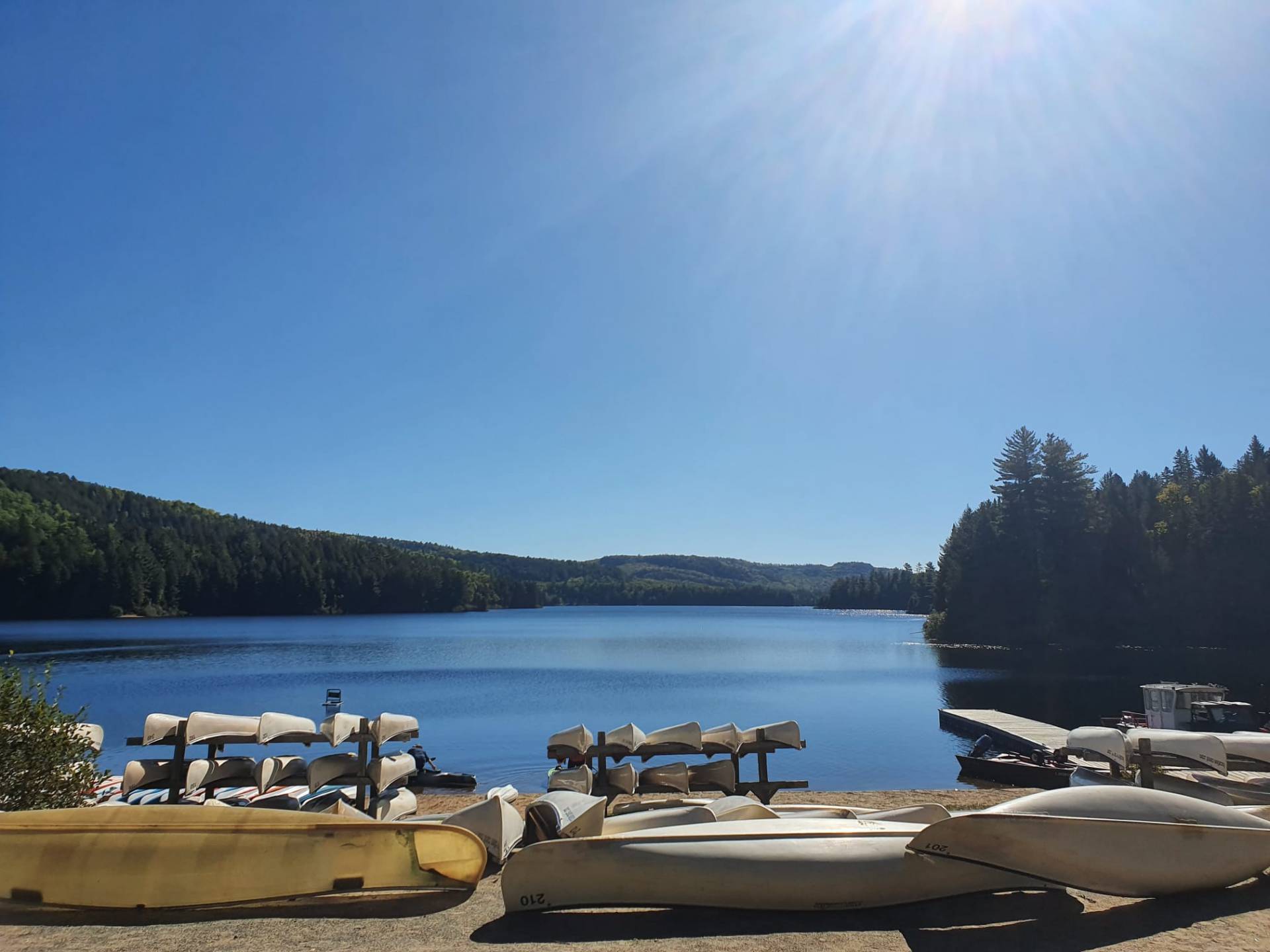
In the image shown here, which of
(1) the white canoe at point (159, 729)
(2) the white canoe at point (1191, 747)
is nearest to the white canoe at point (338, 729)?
(1) the white canoe at point (159, 729)

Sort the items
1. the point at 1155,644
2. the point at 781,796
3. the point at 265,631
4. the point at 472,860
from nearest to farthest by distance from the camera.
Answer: the point at 472,860, the point at 781,796, the point at 1155,644, the point at 265,631

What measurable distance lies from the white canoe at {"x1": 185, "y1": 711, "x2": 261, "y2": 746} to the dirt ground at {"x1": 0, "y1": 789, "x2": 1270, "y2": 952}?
6646mm

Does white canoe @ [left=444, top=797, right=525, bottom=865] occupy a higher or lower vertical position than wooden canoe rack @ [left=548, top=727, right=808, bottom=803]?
higher

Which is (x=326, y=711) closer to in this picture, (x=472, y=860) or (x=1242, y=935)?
(x=472, y=860)

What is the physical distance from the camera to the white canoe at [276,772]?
13328 mm

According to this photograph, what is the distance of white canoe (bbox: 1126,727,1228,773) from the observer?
43.1 feet

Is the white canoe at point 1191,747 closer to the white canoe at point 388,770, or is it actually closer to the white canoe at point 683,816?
the white canoe at point 683,816

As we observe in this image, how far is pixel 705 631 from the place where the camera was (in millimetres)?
108812

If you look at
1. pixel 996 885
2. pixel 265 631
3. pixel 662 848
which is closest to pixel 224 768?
pixel 662 848

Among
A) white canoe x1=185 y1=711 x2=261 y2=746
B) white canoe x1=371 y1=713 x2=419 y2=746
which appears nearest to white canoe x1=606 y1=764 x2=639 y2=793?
white canoe x1=371 y1=713 x2=419 y2=746

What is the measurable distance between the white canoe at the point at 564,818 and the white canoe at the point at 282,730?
6.33 m

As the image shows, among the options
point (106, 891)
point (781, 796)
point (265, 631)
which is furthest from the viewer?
point (265, 631)

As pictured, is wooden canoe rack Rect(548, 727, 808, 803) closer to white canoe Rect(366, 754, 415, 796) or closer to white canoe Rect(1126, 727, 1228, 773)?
white canoe Rect(366, 754, 415, 796)

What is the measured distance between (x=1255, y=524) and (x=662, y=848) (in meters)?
88.1
